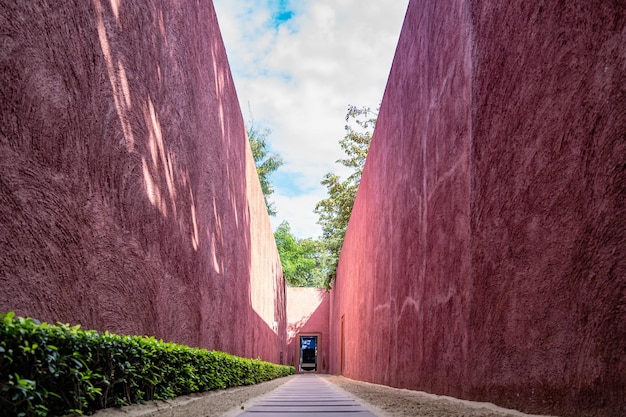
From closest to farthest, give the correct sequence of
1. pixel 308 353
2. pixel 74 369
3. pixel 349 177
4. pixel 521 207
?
1. pixel 74 369
2. pixel 521 207
3. pixel 349 177
4. pixel 308 353

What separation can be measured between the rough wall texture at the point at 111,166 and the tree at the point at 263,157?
20491mm

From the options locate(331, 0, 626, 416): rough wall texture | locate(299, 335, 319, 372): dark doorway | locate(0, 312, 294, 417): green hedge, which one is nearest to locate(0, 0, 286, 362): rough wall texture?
locate(0, 312, 294, 417): green hedge

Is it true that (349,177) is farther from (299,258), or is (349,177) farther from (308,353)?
(308,353)

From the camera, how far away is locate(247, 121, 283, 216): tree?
27.5m

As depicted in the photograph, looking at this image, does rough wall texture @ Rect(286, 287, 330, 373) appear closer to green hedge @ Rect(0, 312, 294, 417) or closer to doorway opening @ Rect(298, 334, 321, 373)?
doorway opening @ Rect(298, 334, 321, 373)

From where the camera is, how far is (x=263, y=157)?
Result: 92.4ft

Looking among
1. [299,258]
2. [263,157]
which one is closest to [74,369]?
[263,157]

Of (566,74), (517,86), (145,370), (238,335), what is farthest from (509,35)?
(238,335)

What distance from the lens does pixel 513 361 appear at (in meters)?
2.64

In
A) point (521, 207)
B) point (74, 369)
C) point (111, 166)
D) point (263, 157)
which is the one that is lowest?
point (74, 369)

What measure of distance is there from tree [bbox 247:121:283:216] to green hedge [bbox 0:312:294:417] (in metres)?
24.1

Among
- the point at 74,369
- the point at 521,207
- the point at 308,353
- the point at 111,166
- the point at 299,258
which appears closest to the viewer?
the point at 74,369

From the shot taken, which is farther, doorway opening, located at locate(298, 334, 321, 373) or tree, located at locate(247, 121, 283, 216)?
doorway opening, located at locate(298, 334, 321, 373)

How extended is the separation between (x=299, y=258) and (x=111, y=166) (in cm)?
2925
